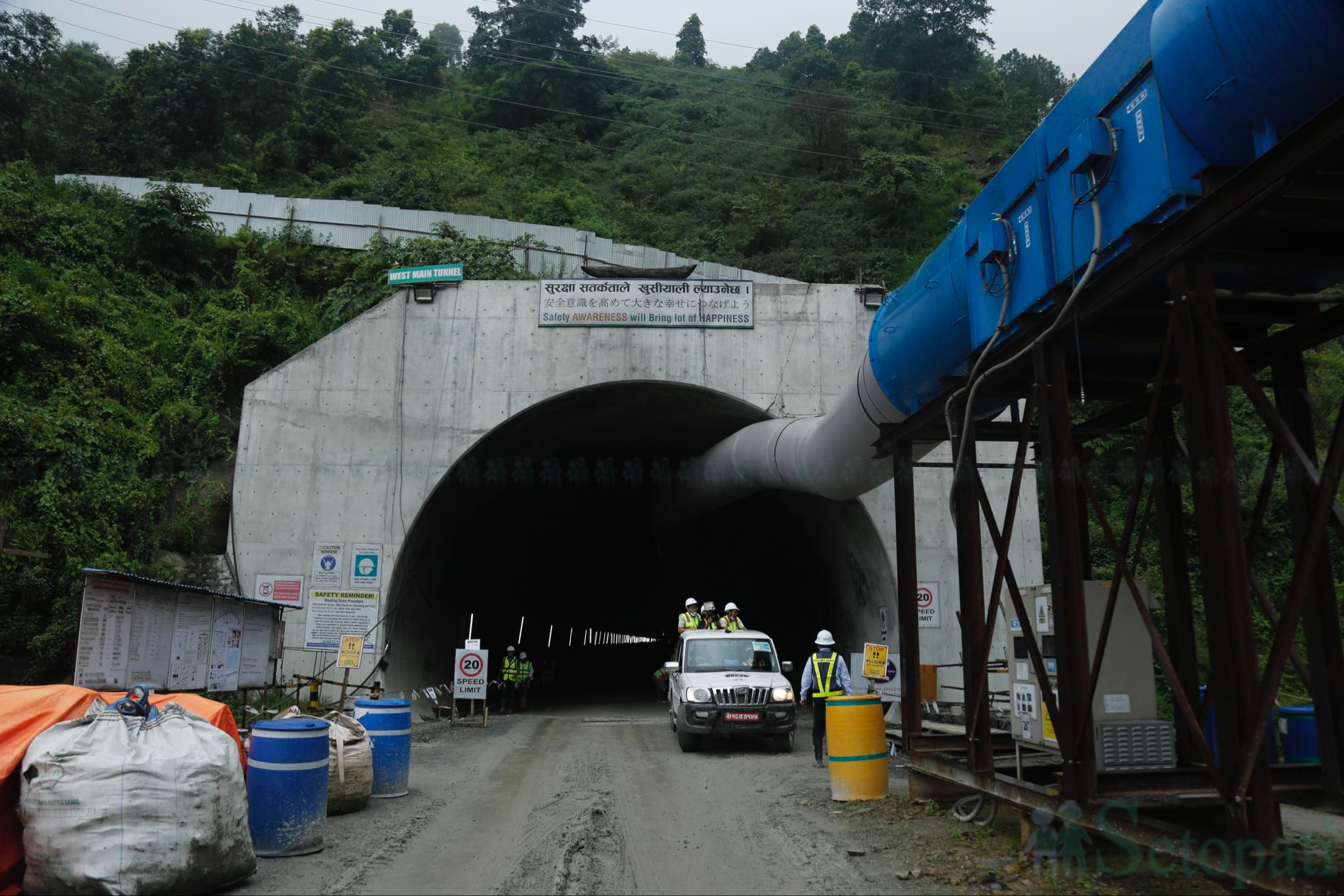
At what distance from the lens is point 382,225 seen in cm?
2969

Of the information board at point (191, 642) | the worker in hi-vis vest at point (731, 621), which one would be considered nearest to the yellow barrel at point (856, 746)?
the worker in hi-vis vest at point (731, 621)

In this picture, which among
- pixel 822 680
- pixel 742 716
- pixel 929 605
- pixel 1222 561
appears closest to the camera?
pixel 1222 561

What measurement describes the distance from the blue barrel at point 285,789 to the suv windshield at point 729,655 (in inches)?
307

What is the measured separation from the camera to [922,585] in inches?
656

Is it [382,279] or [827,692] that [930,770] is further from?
[382,279]

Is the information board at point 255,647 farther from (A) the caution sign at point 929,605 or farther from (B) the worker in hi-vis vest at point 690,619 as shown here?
(A) the caution sign at point 929,605

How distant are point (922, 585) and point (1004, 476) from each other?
8.78ft

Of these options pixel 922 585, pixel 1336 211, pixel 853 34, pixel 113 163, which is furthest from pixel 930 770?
pixel 853 34

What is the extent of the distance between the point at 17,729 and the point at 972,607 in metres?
7.11

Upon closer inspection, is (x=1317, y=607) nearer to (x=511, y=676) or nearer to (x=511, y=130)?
(x=511, y=676)

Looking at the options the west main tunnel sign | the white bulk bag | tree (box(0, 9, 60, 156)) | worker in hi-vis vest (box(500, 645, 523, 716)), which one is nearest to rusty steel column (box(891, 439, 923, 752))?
the white bulk bag

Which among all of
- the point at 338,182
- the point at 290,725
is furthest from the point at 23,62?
the point at 290,725

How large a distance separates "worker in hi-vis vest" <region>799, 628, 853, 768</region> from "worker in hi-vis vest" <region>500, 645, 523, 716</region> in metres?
10.4

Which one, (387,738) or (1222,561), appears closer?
(1222,561)
